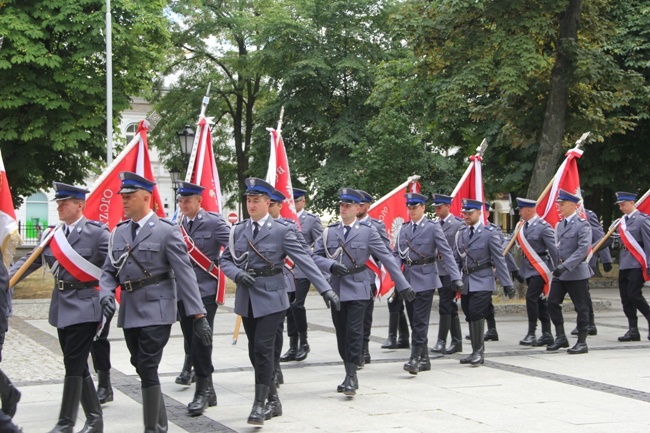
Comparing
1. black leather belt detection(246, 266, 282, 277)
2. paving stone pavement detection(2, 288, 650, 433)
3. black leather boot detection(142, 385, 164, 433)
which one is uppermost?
black leather belt detection(246, 266, 282, 277)

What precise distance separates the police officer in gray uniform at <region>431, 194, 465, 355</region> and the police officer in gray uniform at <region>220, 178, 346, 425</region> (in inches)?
163

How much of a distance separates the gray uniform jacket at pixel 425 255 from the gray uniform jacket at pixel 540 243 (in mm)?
2568

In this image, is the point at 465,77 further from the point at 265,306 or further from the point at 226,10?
the point at 226,10

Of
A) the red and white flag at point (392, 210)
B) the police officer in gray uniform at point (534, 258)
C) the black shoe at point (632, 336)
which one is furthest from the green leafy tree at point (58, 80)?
the black shoe at point (632, 336)

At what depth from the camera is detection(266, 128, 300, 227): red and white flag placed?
1184 centimetres

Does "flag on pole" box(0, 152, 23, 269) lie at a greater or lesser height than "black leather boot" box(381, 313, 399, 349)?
greater

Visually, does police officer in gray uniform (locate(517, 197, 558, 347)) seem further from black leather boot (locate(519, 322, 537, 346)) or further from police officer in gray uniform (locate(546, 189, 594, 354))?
police officer in gray uniform (locate(546, 189, 594, 354))

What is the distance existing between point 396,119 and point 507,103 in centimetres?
478

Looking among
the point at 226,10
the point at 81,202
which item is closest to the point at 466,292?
the point at 81,202

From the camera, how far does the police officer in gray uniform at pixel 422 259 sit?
11031 millimetres

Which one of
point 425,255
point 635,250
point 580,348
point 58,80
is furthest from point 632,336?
point 58,80

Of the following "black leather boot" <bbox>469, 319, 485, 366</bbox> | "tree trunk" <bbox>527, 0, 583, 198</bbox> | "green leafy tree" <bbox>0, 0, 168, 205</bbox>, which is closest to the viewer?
"black leather boot" <bbox>469, 319, 485, 366</bbox>

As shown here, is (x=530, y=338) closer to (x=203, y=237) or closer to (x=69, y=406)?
(x=203, y=237)

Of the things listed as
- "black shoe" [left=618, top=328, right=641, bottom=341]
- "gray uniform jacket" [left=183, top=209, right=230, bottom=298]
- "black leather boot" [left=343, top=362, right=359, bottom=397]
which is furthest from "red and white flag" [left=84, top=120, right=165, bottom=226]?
"black shoe" [left=618, top=328, right=641, bottom=341]
